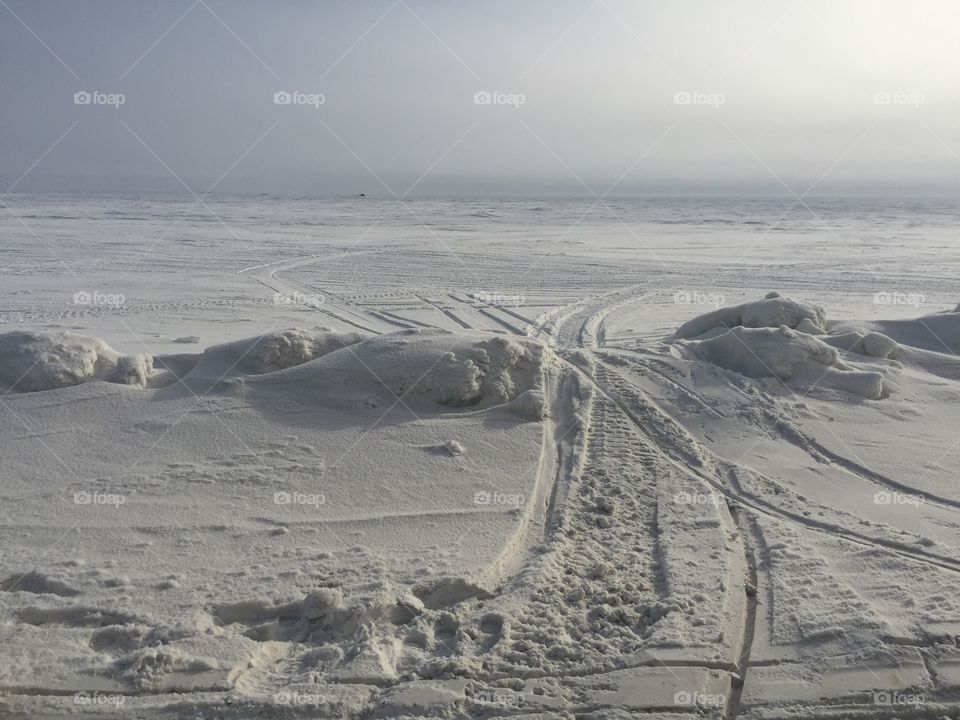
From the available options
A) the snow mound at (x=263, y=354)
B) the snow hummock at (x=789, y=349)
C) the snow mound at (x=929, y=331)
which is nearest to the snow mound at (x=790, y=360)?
the snow hummock at (x=789, y=349)

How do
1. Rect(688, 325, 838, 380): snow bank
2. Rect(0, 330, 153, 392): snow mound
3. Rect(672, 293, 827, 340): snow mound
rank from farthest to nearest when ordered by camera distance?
Rect(672, 293, 827, 340): snow mound → Rect(688, 325, 838, 380): snow bank → Rect(0, 330, 153, 392): snow mound

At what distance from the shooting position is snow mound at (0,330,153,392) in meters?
5.85

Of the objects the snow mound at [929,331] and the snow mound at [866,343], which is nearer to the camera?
the snow mound at [866,343]

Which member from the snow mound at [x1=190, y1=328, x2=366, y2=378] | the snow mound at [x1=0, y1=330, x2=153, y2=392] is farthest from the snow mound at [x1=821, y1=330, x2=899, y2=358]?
the snow mound at [x1=0, y1=330, x2=153, y2=392]

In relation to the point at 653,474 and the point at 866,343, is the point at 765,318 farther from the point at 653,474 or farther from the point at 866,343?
the point at 653,474

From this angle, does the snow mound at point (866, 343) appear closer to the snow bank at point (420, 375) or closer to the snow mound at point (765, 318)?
the snow mound at point (765, 318)

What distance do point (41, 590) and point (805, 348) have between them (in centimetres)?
633

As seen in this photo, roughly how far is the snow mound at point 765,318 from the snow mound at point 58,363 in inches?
225

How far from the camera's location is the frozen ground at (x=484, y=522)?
329 cm

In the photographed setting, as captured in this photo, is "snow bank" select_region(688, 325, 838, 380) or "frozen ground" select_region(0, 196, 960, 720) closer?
"frozen ground" select_region(0, 196, 960, 720)

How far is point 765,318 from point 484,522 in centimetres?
484

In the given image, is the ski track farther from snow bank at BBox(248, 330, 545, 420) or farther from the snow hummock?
the snow hummock

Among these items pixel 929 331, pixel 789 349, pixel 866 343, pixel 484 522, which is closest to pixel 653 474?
pixel 484 522

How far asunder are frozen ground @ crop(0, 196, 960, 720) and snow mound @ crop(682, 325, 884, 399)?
1.2 inches
